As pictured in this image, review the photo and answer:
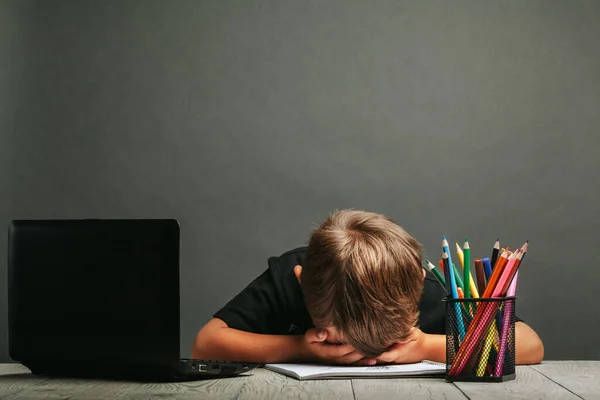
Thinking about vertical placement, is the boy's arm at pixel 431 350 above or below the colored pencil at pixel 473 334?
below

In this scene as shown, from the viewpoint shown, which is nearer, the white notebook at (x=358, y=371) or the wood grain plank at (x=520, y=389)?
the wood grain plank at (x=520, y=389)

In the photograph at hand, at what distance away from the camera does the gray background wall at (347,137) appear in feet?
7.75

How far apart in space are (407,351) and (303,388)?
29 centimetres

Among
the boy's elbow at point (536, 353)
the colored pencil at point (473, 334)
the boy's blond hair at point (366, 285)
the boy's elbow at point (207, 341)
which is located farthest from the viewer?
the boy's elbow at point (207, 341)

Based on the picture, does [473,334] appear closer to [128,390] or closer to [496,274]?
[496,274]

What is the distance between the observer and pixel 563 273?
2354mm

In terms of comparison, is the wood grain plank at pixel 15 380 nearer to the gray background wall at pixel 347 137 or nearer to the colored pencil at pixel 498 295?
the colored pencil at pixel 498 295

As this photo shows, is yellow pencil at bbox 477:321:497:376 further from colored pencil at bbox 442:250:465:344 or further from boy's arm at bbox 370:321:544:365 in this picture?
boy's arm at bbox 370:321:544:365

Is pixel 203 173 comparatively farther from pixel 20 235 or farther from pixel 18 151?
pixel 20 235

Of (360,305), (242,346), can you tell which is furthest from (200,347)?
(360,305)

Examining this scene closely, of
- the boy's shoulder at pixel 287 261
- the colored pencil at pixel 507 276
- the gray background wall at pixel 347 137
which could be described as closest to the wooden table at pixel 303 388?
the colored pencil at pixel 507 276

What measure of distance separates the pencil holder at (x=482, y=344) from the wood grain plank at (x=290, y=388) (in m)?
0.16

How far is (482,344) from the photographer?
975 millimetres

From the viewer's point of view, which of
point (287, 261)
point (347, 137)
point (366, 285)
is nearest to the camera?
point (366, 285)
